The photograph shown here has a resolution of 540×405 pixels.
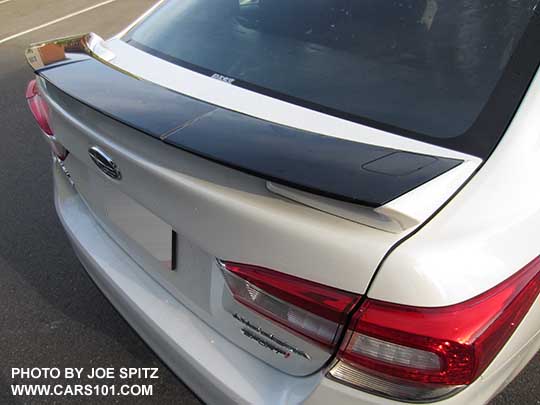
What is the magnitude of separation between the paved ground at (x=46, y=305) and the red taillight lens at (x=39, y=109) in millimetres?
965

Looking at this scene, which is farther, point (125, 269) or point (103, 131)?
point (125, 269)

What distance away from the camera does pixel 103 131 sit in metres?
1.45

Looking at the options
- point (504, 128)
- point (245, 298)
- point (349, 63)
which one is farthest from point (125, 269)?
point (504, 128)

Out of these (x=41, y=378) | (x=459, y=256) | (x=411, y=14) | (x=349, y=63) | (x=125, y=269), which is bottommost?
(x=41, y=378)

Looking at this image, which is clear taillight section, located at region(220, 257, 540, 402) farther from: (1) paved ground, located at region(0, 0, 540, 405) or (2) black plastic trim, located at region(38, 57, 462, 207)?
(1) paved ground, located at region(0, 0, 540, 405)

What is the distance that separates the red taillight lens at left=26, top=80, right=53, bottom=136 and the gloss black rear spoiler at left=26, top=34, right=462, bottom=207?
29 cm

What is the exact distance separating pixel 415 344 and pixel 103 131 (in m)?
1.03

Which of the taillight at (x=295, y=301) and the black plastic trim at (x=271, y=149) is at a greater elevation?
the black plastic trim at (x=271, y=149)

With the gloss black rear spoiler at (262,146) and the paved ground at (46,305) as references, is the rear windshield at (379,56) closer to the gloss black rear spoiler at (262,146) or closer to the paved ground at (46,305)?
the gloss black rear spoiler at (262,146)

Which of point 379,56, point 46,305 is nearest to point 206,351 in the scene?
point 379,56

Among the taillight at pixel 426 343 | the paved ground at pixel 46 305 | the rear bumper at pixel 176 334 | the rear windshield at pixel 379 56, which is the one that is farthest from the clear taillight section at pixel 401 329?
the paved ground at pixel 46 305

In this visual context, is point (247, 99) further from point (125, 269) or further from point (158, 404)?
point (158, 404)

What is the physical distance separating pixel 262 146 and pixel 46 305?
5.97 ft

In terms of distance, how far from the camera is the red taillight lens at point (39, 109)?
1.85 meters
